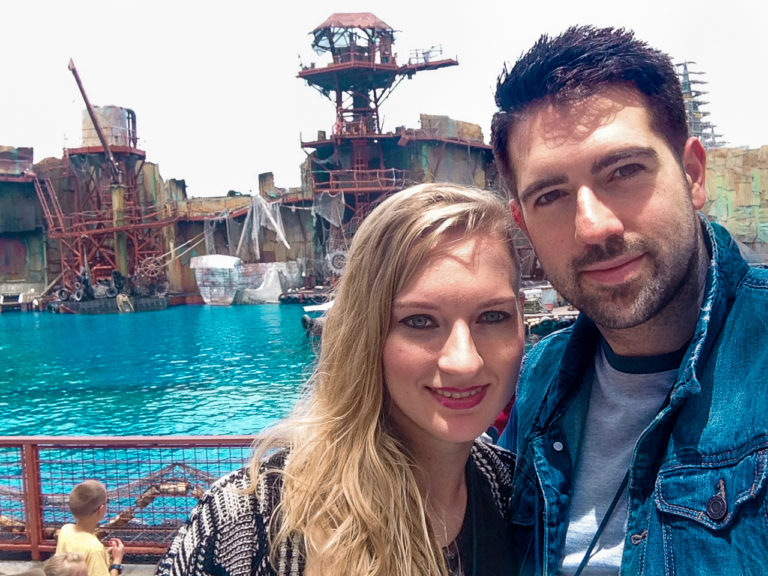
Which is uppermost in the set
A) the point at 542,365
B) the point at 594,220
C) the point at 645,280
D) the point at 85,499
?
the point at 594,220

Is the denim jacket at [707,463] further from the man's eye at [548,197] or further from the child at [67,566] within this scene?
the child at [67,566]

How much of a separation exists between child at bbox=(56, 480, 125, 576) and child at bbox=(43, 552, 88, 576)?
0.27 meters

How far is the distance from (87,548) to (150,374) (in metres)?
16.4

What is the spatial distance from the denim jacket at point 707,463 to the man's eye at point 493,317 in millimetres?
404

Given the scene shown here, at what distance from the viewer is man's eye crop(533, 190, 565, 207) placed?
166cm

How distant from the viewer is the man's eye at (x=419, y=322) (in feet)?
5.48

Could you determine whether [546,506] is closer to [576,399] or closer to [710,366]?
[576,399]

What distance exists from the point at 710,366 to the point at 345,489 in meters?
0.93

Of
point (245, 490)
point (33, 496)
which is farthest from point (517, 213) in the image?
point (33, 496)

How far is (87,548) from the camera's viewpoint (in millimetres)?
4074

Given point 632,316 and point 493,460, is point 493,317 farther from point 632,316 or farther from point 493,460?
point 493,460

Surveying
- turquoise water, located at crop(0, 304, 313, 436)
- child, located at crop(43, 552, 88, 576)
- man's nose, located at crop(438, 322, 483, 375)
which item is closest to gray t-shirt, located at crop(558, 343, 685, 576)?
man's nose, located at crop(438, 322, 483, 375)

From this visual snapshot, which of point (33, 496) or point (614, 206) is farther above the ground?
point (614, 206)

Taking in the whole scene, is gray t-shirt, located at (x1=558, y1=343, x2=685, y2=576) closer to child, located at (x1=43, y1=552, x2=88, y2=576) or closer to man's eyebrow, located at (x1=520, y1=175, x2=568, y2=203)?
man's eyebrow, located at (x1=520, y1=175, x2=568, y2=203)
